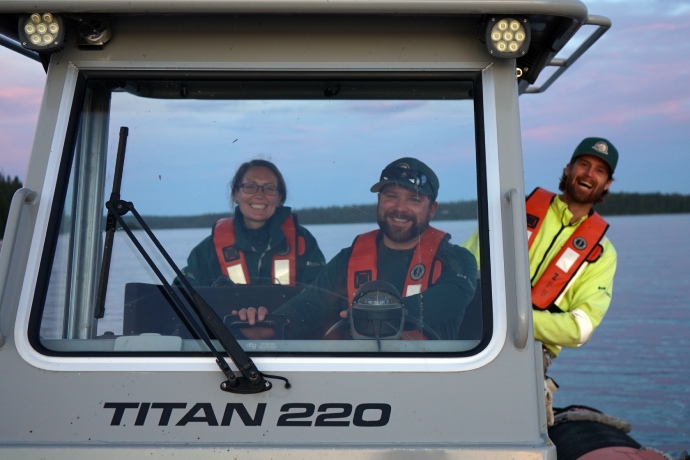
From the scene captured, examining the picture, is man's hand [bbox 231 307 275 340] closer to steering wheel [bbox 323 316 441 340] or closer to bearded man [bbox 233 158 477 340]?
bearded man [bbox 233 158 477 340]

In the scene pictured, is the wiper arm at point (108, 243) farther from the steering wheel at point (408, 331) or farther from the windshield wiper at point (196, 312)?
the steering wheel at point (408, 331)

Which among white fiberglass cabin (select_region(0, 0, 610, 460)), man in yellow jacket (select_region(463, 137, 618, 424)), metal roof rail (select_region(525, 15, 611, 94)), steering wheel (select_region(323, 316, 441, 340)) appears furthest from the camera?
man in yellow jacket (select_region(463, 137, 618, 424))

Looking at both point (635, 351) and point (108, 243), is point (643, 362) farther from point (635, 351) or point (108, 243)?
point (108, 243)

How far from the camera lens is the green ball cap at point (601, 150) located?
415 centimetres

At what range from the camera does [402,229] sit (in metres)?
2.85

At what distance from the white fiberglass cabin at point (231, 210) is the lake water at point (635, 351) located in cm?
2

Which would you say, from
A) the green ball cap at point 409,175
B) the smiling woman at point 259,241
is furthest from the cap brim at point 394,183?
the smiling woman at point 259,241

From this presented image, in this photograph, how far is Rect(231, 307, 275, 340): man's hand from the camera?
2715mm

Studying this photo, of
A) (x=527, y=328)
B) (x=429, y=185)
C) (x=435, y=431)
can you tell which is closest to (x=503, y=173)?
(x=429, y=185)

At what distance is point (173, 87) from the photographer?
2.89m

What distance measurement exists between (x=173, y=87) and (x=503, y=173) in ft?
3.24

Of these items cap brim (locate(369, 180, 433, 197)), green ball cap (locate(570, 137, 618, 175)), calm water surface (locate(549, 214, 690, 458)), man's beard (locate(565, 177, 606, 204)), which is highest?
green ball cap (locate(570, 137, 618, 175))

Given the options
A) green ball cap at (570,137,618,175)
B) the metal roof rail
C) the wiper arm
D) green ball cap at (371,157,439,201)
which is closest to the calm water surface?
green ball cap at (570,137,618,175)

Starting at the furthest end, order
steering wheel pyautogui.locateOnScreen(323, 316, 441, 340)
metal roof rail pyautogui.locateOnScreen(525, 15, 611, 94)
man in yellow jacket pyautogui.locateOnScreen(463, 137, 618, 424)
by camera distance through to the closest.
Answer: man in yellow jacket pyautogui.locateOnScreen(463, 137, 618, 424), metal roof rail pyautogui.locateOnScreen(525, 15, 611, 94), steering wheel pyautogui.locateOnScreen(323, 316, 441, 340)
